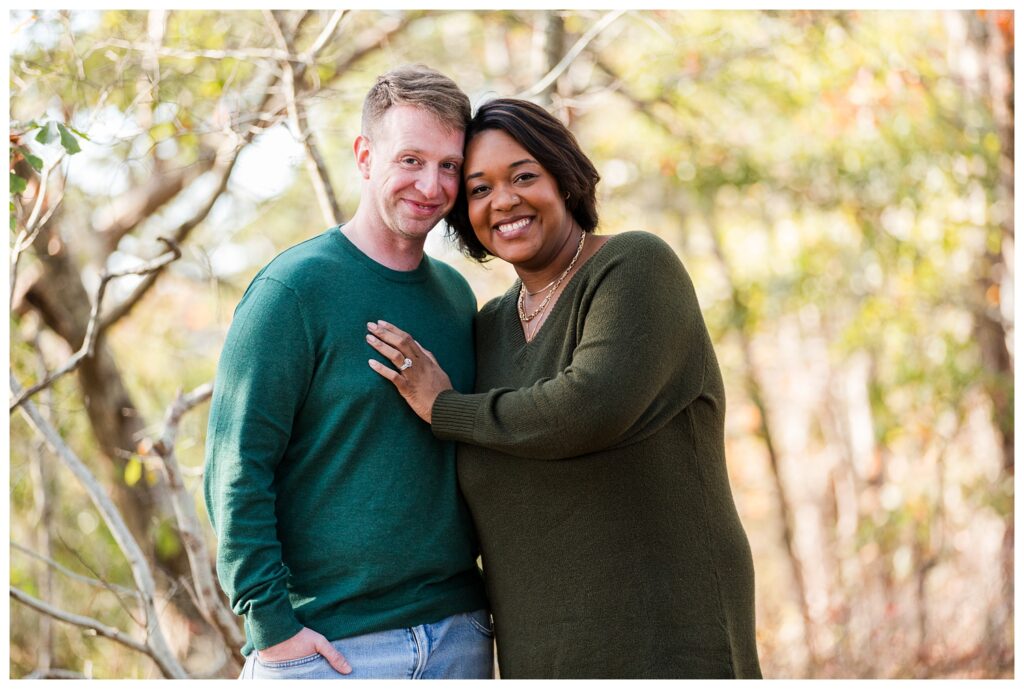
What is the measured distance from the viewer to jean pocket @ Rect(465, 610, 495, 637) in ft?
7.61

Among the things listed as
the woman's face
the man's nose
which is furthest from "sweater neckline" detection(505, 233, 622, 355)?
the man's nose

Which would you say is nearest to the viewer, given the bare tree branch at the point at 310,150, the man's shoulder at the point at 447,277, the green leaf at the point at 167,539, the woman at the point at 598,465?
the woman at the point at 598,465

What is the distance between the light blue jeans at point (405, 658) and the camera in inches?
82.4

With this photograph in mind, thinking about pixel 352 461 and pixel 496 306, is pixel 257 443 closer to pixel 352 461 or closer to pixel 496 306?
pixel 352 461

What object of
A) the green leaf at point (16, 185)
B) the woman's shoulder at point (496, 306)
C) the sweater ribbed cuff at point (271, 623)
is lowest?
the sweater ribbed cuff at point (271, 623)

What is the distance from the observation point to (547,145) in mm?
2316

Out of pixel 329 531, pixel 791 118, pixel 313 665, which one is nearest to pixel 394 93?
pixel 329 531

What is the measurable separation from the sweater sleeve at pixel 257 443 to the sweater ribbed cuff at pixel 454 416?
11.8 inches

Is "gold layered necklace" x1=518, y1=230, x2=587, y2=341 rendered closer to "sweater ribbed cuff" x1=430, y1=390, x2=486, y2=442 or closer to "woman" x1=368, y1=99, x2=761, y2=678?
"woman" x1=368, y1=99, x2=761, y2=678

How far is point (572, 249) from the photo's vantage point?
243cm

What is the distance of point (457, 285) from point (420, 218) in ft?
1.03

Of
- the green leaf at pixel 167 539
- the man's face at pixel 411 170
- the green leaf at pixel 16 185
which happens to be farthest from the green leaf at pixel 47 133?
A: the green leaf at pixel 167 539

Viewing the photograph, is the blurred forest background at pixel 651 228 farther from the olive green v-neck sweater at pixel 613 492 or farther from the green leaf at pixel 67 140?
the olive green v-neck sweater at pixel 613 492

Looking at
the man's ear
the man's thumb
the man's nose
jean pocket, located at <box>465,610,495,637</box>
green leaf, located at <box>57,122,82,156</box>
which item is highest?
green leaf, located at <box>57,122,82,156</box>
